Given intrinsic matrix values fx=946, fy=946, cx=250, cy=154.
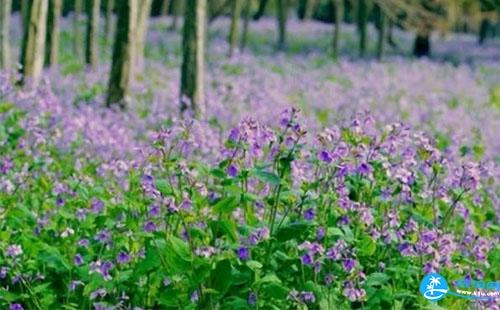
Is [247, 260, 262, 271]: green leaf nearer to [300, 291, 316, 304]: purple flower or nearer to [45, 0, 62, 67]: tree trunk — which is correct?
[300, 291, 316, 304]: purple flower

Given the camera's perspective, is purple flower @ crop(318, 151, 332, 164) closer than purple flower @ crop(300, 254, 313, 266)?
No

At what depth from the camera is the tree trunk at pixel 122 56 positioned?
38.2ft

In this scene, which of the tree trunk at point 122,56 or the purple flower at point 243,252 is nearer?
the purple flower at point 243,252

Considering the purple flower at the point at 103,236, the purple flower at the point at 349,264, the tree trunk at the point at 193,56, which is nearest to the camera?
the purple flower at the point at 349,264

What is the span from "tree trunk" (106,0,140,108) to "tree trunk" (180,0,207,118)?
1000 mm

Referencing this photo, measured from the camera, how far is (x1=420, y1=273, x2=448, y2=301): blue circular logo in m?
4.73

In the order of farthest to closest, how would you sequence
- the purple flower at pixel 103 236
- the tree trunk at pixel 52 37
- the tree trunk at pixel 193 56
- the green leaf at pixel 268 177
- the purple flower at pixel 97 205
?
the tree trunk at pixel 52 37 → the tree trunk at pixel 193 56 → the purple flower at pixel 97 205 → the purple flower at pixel 103 236 → the green leaf at pixel 268 177

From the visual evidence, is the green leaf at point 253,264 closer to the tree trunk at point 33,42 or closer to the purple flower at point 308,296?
the purple flower at point 308,296

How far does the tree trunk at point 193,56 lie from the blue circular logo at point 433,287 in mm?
5680

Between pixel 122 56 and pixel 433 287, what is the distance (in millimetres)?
7880

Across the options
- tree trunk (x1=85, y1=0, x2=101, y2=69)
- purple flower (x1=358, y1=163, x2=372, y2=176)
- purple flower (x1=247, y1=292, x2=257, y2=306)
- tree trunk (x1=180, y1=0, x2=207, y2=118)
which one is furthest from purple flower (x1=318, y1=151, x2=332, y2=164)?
tree trunk (x1=85, y1=0, x2=101, y2=69)

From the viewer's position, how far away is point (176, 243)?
14.6 feet

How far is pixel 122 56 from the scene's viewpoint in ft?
39.3

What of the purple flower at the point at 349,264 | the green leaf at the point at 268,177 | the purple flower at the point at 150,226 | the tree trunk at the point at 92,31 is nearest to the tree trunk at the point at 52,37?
the tree trunk at the point at 92,31
